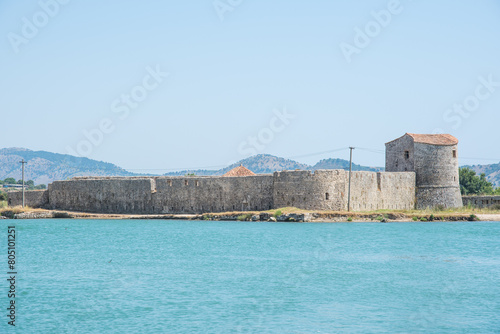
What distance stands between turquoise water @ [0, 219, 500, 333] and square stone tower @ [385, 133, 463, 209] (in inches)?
368

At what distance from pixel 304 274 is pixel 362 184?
18022 millimetres

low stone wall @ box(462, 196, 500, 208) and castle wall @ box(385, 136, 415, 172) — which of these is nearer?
castle wall @ box(385, 136, 415, 172)

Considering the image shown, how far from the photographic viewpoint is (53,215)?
42.2 meters

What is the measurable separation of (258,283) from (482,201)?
1136 inches

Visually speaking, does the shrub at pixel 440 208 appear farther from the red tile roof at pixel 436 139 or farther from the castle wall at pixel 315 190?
the castle wall at pixel 315 190

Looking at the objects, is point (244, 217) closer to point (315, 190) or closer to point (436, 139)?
point (315, 190)

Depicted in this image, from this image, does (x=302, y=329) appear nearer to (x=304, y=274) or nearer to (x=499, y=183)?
(x=304, y=274)

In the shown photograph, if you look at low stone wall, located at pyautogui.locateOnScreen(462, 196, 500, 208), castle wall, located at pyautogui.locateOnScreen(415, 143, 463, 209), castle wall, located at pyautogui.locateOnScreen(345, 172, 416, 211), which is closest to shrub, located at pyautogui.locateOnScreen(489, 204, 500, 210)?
low stone wall, located at pyautogui.locateOnScreen(462, 196, 500, 208)

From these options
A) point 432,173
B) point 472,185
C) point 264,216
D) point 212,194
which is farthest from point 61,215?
point 472,185

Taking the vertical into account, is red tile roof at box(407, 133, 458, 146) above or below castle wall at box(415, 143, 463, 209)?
above

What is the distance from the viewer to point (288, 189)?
36250 millimetres

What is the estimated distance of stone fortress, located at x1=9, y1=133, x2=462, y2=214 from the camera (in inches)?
1419

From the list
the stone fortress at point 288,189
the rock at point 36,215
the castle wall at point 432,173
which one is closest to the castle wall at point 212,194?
the stone fortress at point 288,189

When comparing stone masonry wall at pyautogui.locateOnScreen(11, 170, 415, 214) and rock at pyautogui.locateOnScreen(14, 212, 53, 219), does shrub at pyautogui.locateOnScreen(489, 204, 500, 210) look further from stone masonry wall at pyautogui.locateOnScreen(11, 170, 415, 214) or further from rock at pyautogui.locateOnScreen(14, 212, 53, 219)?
rock at pyautogui.locateOnScreen(14, 212, 53, 219)
